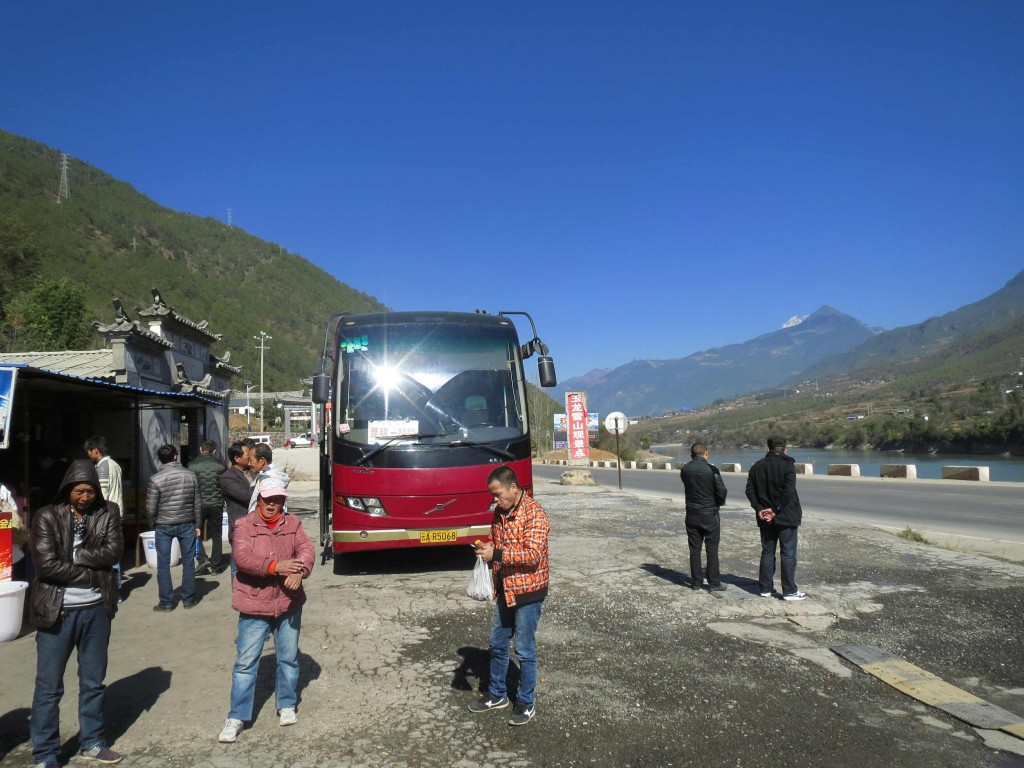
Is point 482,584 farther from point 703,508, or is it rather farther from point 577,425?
point 577,425

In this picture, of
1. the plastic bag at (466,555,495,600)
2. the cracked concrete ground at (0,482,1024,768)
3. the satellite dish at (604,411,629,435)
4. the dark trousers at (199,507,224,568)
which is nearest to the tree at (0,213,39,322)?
the satellite dish at (604,411,629,435)

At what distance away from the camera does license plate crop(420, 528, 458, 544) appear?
8.35 meters

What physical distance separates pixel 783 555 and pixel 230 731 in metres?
5.44

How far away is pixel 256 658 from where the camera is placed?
4.19 m

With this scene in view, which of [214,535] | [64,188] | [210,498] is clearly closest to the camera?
[210,498]

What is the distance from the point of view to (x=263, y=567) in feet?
13.4

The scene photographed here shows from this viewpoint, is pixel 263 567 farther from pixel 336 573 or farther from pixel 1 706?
pixel 336 573

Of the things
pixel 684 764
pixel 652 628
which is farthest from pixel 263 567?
pixel 652 628

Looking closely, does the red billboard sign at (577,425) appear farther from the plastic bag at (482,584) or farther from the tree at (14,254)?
the tree at (14,254)

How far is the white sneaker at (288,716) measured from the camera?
4.29 metres

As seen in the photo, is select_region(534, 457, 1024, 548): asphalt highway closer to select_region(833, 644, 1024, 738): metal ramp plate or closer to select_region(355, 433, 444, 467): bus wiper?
select_region(833, 644, 1024, 738): metal ramp plate

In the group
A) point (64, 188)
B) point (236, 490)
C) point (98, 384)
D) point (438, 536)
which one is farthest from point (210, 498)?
point (64, 188)

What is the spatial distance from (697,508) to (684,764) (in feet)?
13.5

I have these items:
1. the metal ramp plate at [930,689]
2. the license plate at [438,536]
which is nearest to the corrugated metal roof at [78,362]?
the license plate at [438,536]
